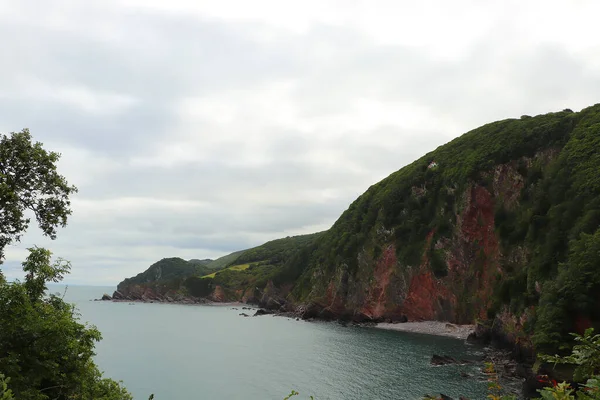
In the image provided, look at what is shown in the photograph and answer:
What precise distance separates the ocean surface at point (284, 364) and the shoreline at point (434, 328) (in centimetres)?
474

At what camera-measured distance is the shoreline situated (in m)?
83.8

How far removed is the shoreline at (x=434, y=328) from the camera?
275 ft

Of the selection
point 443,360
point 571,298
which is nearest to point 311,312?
point 443,360

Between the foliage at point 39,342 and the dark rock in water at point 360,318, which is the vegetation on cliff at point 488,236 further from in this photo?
the foliage at point 39,342

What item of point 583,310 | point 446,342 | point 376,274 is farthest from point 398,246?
point 583,310

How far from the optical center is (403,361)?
198ft

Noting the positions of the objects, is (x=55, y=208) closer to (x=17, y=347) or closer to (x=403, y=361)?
(x=17, y=347)

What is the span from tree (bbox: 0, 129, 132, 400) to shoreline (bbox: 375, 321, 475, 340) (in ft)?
255

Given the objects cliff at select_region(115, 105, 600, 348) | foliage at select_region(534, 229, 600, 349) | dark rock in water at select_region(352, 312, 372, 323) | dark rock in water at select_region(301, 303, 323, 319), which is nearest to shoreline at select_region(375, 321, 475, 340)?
cliff at select_region(115, 105, 600, 348)

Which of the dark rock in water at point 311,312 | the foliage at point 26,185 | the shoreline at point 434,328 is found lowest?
the dark rock in water at point 311,312

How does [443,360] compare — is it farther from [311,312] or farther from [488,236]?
[311,312]

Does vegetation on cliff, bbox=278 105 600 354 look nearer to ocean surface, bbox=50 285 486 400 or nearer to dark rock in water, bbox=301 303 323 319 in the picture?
dark rock in water, bbox=301 303 323 319

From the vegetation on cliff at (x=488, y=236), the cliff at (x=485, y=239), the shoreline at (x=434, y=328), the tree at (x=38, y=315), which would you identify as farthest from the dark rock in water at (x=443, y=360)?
the tree at (x=38, y=315)

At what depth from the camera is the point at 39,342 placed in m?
18.7
